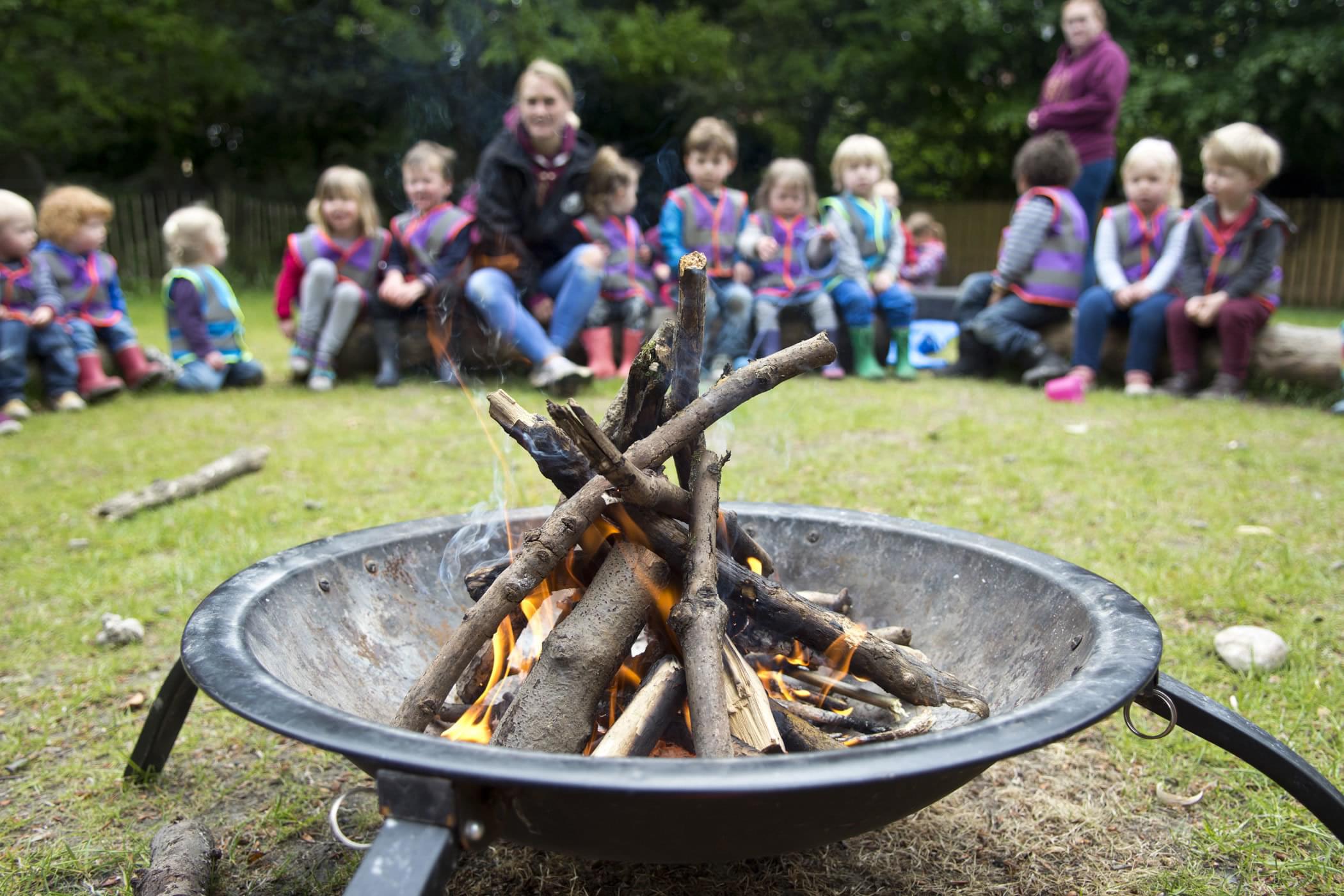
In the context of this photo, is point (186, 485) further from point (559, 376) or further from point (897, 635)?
point (897, 635)

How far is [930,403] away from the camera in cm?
605

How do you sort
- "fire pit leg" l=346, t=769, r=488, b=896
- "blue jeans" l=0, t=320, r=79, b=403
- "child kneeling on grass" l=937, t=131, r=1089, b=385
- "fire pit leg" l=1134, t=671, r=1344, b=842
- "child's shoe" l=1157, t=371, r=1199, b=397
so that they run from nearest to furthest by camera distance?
1. "fire pit leg" l=346, t=769, r=488, b=896
2. "fire pit leg" l=1134, t=671, r=1344, b=842
3. "blue jeans" l=0, t=320, r=79, b=403
4. "child's shoe" l=1157, t=371, r=1199, b=397
5. "child kneeling on grass" l=937, t=131, r=1089, b=385

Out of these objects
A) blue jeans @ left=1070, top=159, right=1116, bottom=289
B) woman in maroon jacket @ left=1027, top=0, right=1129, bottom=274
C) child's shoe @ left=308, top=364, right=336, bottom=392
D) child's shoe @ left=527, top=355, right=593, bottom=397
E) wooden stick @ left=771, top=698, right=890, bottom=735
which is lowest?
child's shoe @ left=308, top=364, right=336, bottom=392

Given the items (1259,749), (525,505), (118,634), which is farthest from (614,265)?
(1259,749)

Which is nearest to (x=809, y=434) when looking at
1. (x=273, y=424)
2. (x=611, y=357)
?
(x=611, y=357)

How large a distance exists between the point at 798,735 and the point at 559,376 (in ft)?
13.6

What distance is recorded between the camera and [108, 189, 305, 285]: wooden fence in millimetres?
15555

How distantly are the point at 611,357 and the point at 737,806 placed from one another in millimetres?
5784

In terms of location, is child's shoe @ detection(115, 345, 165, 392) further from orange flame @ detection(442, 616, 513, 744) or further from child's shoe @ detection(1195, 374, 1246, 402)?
child's shoe @ detection(1195, 374, 1246, 402)

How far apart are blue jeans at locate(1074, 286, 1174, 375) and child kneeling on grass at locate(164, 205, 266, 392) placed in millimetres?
5810

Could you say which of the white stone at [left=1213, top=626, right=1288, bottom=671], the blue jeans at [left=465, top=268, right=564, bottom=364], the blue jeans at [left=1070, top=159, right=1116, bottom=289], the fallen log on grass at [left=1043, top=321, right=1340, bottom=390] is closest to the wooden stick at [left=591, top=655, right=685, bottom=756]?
the white stone at [left=1213, top=626, right=1288, bottom=671]

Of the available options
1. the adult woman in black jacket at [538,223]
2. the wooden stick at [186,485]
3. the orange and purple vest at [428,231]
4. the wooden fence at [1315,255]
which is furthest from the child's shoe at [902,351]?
the wooden fence at [1315,255]

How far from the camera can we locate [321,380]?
22.3 ft

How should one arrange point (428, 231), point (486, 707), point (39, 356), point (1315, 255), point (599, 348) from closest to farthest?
point (486, 707), point (39, 356), point (599, 348), point (428, 231), point (1315, 255)
